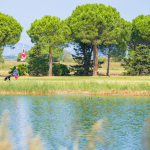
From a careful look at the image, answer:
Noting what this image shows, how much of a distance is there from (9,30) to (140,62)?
83.9ft

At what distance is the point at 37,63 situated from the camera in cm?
5856

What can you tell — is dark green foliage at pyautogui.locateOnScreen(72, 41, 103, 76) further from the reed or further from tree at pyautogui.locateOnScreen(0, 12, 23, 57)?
the reed

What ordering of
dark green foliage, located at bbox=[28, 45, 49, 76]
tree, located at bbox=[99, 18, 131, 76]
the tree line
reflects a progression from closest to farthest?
the tree line → dark green foliage, located at bbox=[28, 45, 49, 76] → tree, located at bbox=[99, 18, 131, 76]

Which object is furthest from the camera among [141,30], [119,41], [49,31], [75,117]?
[141,30]

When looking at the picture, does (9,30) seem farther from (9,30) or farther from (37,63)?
(37,63)

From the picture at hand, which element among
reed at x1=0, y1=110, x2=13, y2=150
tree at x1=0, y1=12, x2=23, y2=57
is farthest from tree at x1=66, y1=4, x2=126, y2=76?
reed at x1=0, y1=110, x2=13, y2=150

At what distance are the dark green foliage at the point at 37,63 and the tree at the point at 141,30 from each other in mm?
19963

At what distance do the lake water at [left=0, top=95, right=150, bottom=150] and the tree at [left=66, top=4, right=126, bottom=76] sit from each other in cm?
2845

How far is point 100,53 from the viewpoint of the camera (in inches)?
2569

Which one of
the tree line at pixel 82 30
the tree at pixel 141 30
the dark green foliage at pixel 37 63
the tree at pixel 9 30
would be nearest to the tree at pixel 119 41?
the tree line at pixel 82 30

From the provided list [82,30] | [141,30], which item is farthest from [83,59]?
[141,30]

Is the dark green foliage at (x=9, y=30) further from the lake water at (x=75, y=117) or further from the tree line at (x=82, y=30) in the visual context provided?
the lake water at (x=75, y=117)

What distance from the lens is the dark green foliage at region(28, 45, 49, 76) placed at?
5834 cm

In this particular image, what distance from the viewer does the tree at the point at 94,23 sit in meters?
55.8
